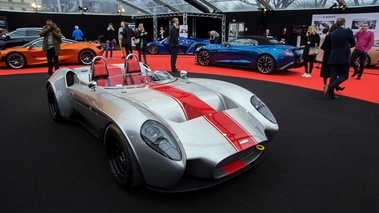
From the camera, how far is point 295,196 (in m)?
2.12

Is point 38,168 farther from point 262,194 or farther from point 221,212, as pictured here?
point 262,194

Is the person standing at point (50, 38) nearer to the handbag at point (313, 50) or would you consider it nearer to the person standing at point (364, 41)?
the handbag at point (313, 50)

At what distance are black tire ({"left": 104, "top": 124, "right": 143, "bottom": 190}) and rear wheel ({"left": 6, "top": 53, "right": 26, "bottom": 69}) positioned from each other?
8312 mm

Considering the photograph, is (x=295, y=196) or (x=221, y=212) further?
(x=295, y=196)

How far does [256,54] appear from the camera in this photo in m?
8.38

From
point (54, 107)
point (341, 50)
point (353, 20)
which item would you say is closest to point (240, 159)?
point (54, 107)

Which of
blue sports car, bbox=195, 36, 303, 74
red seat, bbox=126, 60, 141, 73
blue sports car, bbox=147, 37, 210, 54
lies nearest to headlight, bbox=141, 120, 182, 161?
red seat, bbox=126, 60, 141, 73

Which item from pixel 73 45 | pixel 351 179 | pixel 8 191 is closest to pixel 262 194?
pixel 351 179

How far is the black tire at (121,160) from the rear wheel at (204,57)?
7941mm

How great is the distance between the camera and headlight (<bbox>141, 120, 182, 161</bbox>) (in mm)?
1895

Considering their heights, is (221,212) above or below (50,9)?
below

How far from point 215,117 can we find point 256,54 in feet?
21.4

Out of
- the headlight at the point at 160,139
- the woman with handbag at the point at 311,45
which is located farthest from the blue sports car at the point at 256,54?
the headlight at the point at 160,139

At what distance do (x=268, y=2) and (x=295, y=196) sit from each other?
16452 millimetres
